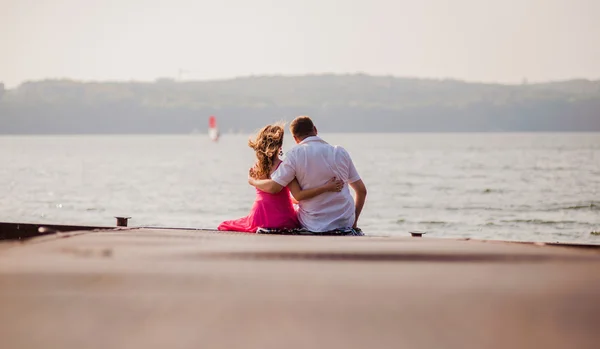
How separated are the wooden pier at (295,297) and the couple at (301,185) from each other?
108 inches

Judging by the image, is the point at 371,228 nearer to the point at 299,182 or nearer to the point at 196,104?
the point at 299,182

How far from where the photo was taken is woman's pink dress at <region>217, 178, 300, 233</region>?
24.5 ft

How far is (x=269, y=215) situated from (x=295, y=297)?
12.7ft

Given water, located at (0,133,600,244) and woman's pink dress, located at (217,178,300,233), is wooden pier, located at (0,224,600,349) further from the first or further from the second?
water, located at (0,133,600,244)

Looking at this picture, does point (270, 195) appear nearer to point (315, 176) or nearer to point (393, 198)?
point (315, 176)

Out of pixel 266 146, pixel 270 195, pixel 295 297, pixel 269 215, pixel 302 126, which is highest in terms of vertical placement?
pixel 302 126

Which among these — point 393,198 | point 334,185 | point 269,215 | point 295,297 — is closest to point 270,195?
point 269,215

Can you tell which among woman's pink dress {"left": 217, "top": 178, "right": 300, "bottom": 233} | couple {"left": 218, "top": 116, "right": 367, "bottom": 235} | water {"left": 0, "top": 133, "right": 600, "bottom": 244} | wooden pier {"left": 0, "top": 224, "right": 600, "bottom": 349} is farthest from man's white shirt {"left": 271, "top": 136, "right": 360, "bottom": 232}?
water {"left": 0, "top": 133, "right": 600, "bottom": 244}

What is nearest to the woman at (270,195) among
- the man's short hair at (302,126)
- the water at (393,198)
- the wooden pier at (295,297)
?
the man's short hair at (302,126)

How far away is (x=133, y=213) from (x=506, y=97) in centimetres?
14247

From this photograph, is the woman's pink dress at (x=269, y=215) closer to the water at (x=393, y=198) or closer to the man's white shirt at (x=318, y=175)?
the man's white shirt at (x=318, y=175)

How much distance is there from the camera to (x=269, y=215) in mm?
7488

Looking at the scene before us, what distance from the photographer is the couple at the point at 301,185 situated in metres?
7.48

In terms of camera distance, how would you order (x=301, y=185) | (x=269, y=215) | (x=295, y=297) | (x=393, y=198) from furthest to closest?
(x=393, y=198), (x=301, y=185), (x=269, y=215), (x=295, y=297)
